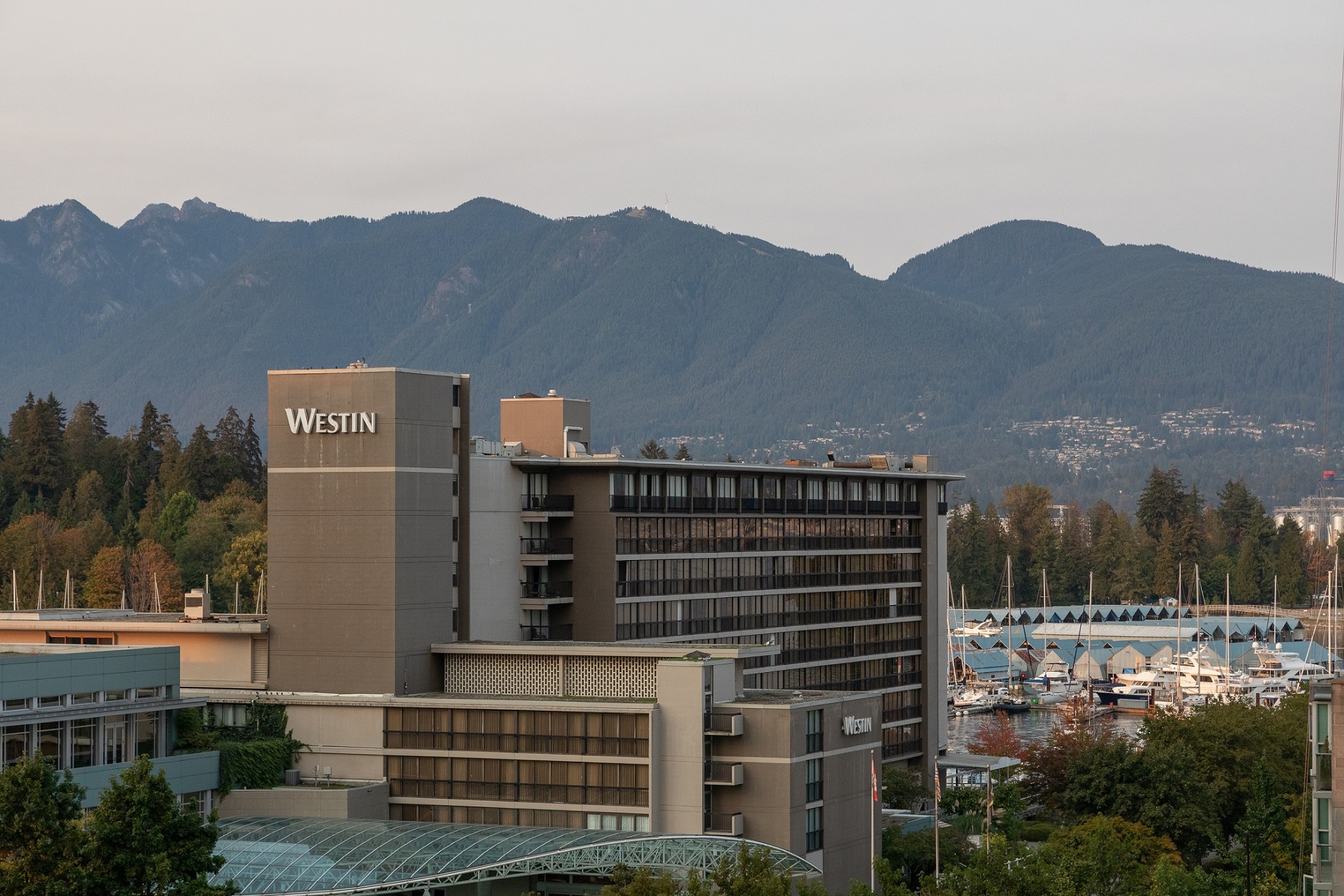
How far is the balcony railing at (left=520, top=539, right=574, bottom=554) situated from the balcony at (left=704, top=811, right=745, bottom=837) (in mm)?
19804

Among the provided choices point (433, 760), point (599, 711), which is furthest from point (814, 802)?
point (433, 760)

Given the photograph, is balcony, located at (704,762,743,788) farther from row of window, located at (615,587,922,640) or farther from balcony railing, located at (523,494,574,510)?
balcony railing, located at (523,494,574,510)

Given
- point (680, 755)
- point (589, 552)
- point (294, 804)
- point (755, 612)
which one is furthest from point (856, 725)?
point (755, 612)

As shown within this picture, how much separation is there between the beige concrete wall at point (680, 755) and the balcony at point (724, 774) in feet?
1.68

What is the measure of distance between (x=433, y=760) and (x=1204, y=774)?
161 feet

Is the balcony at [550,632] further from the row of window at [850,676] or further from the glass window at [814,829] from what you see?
the glass window at [814,829]

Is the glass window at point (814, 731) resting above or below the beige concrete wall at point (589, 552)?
below

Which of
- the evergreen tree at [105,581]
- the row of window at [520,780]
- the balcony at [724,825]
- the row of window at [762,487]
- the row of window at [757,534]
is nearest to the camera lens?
the balcony at [724,825]

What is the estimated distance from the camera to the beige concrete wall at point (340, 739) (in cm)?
8375

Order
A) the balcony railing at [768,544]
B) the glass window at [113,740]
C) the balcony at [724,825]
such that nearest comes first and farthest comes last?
the glass window at [113,740] → the balcony at [724,825] → the balcony railing at [768,544]

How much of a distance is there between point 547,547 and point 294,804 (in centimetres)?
2005

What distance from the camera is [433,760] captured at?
8306cm

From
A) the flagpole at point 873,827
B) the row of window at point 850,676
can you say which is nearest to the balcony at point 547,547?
the row of window at point 850,676

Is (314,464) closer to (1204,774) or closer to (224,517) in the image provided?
(1204,774)
